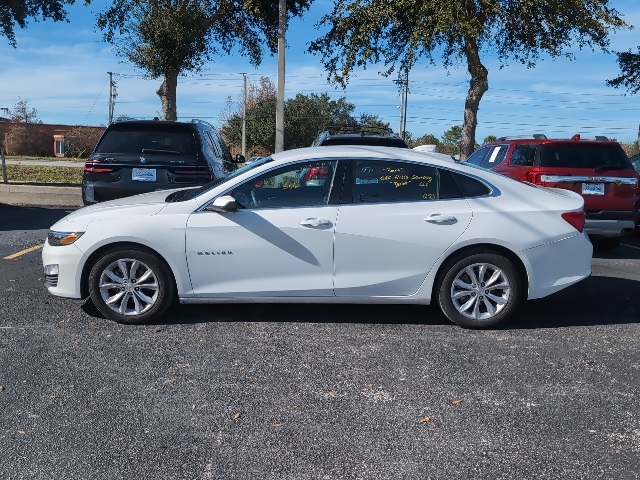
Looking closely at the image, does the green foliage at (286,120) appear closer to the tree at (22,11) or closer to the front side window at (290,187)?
the tree at (22,11)

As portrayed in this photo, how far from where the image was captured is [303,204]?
583cm

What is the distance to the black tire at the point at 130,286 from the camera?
5.75 meters

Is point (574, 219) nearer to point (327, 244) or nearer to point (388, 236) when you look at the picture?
point (388, 236)

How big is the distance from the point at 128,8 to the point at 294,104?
131 ft

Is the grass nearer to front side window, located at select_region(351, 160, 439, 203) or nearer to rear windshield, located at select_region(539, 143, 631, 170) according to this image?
rear windshield, located at select_region(539, 143, 631, 170)

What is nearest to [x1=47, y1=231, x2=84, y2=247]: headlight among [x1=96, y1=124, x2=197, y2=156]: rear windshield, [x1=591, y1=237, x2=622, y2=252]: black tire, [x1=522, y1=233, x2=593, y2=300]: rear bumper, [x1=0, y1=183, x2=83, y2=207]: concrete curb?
[x1=96, y1=124, x2=197, y2=156]: rear windshield

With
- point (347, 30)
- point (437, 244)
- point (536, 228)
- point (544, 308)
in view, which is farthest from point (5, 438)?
point (347, 30)

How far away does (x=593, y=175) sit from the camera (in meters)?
9.27

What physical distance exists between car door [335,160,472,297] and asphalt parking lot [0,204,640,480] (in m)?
0.43

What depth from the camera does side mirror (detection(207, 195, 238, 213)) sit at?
18.5ft

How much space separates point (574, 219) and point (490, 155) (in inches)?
207

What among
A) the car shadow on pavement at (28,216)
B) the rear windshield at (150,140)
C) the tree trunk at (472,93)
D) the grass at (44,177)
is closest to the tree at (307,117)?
the grass at (44,177)

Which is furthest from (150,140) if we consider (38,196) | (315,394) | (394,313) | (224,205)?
(38,196)

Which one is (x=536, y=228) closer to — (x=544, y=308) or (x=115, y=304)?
(x=544, y=308)
